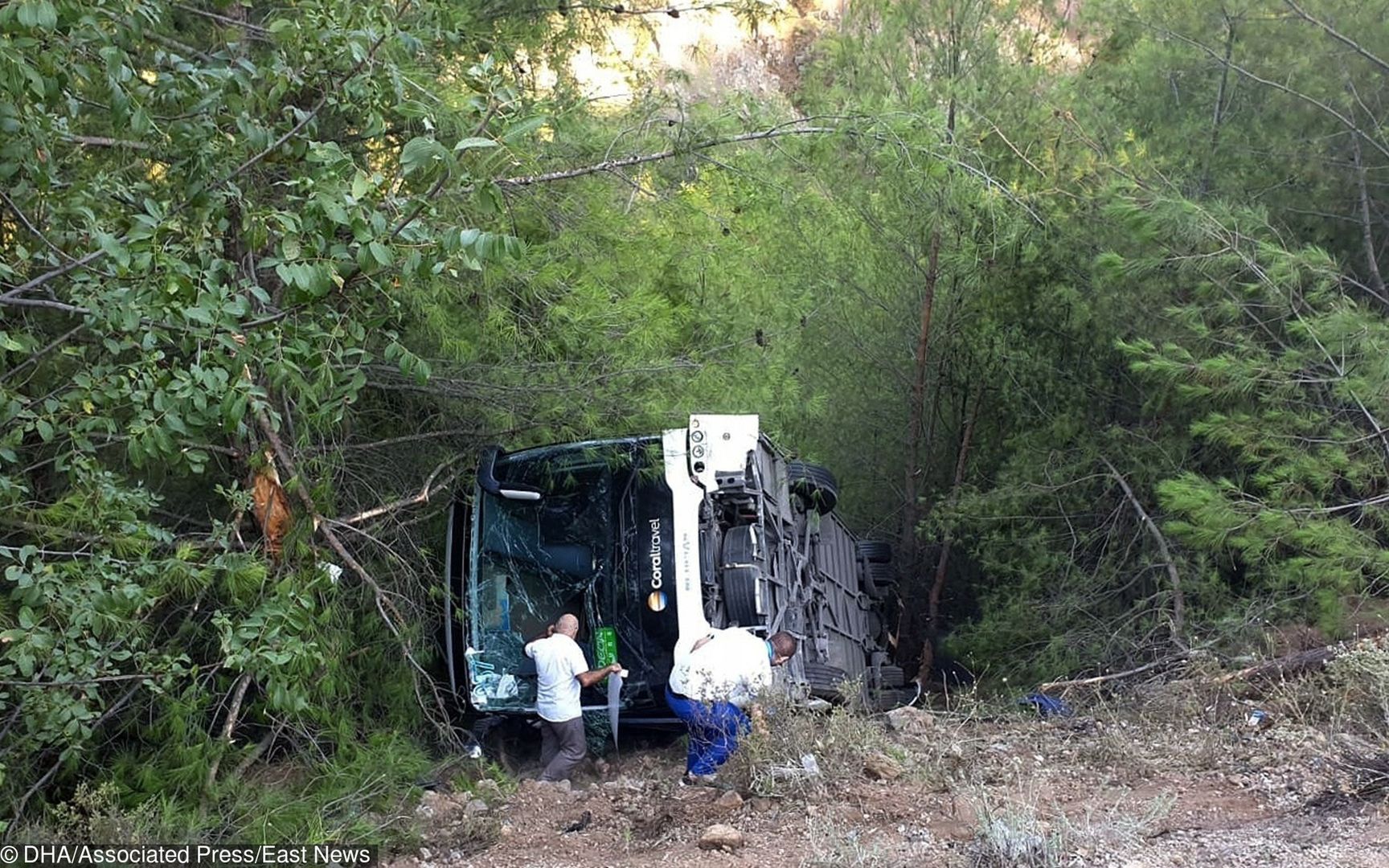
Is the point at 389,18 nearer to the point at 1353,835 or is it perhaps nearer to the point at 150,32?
the point at 150,32

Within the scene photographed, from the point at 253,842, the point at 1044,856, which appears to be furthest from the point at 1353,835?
the point at 253,842

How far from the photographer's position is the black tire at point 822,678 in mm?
8559

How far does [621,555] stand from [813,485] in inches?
83.6

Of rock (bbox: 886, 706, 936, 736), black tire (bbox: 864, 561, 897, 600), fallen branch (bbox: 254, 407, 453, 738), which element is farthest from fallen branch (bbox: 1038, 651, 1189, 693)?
fallen branch (bbox: 254, 407, 453, 738)

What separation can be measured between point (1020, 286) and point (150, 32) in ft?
27.1

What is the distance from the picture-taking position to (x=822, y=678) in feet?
28.7

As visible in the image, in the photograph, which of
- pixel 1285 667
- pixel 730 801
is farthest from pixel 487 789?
pixel 1285 667

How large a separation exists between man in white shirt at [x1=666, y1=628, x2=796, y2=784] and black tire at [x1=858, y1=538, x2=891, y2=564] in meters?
5.51

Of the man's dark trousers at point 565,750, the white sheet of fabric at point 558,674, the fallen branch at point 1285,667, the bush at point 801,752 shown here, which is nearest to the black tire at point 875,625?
the fallen branch at point 1285,667

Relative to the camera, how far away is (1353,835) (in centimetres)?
525

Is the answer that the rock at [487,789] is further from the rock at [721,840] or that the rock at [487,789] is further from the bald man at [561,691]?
the rock at [721,840]

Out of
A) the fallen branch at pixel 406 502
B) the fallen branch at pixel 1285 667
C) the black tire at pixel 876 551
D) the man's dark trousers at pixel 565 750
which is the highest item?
the fallen branch at pixel 406 502

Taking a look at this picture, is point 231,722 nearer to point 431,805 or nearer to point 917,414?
point 431,805
